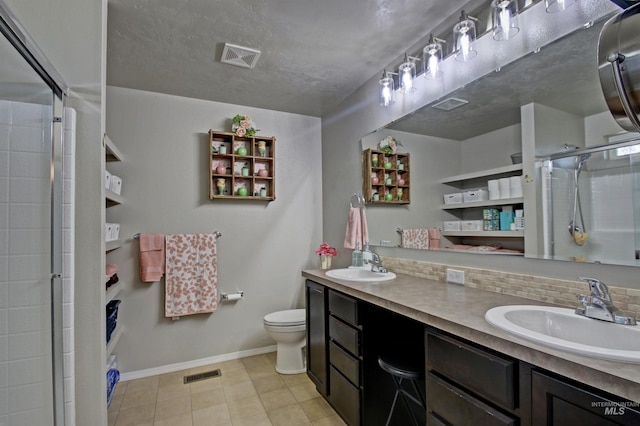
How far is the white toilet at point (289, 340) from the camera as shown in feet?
8.57

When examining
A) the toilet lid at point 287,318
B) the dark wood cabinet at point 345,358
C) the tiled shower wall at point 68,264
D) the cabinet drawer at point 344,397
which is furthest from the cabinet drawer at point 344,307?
the tiled shower wall at point 68,264

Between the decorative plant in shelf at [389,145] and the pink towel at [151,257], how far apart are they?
202 cm

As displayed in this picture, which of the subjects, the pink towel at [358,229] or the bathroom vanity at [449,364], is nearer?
the bathroom vanity at [449,364]

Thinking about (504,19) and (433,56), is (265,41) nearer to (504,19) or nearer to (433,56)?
(433,56)

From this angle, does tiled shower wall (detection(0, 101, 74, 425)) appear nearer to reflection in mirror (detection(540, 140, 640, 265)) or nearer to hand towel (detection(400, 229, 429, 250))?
hand towel (detection(400, 229, 429, 250))

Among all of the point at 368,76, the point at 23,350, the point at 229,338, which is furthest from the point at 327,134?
the point at 23,350

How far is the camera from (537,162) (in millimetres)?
1481

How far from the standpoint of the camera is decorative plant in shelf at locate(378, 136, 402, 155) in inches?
93.9

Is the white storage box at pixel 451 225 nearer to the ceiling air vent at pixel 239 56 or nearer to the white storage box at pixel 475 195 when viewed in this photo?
the white storage box at pixel 475 195

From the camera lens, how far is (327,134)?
11.2 ft

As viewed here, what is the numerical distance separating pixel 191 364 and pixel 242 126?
2.21m

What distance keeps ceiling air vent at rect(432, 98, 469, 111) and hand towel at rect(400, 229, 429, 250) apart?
2.56 ft

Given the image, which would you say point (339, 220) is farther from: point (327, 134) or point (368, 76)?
point (368, 76)

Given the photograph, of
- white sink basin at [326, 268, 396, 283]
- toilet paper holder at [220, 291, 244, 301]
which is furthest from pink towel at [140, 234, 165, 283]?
white sink basin at [326, 268, 396, 283]
